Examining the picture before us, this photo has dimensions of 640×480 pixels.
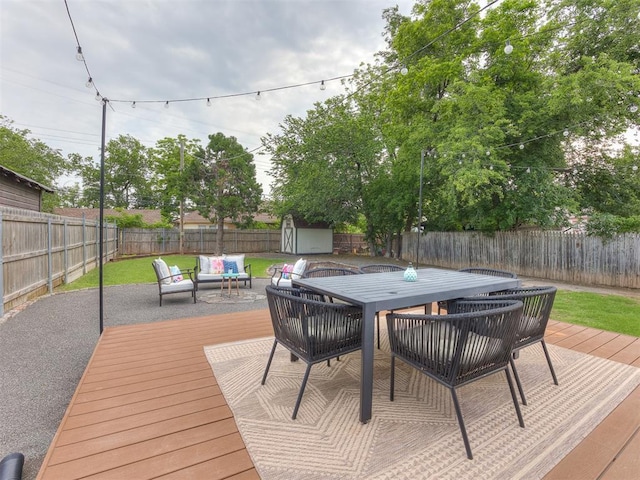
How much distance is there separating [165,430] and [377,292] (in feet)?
5.41

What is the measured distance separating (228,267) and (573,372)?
593 cm

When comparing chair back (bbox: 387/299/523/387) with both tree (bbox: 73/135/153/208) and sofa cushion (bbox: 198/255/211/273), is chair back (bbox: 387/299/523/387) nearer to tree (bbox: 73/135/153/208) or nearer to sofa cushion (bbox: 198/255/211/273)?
sofa cushion (bbox: 198/255/211/273)

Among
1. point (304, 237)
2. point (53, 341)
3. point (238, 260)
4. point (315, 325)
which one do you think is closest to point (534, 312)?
point (315, 325)

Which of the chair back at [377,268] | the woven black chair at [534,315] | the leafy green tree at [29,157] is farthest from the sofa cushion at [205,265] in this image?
the leafy green tree at [29,157]

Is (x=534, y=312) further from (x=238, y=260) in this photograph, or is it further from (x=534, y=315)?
(x=238, y=260)

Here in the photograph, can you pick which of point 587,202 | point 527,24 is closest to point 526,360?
point 587,202

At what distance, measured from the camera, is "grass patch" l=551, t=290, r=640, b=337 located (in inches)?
163

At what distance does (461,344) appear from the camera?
170 cm

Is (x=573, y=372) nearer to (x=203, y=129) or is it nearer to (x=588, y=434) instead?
(x=588, y=434)

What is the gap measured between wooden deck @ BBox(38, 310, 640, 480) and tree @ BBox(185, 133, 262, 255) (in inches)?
495

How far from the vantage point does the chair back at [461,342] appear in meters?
1.73

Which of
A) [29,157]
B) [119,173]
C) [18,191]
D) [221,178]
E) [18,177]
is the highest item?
[119,173]

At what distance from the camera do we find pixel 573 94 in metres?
7.52

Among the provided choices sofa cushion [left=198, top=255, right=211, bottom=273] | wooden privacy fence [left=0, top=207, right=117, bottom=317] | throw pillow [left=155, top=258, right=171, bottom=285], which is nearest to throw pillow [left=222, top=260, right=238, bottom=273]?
sofa cushion [left=198, top=255, right=211, bottom=273]
